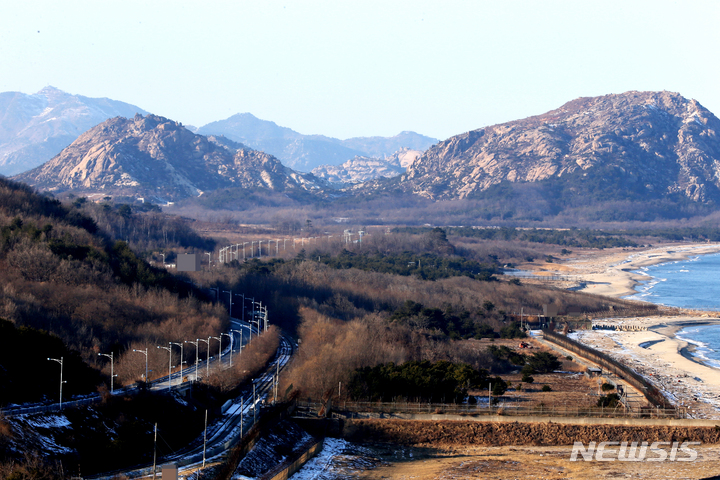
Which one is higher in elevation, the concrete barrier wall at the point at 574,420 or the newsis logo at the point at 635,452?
the concrete barrier wall at the point at 574,420

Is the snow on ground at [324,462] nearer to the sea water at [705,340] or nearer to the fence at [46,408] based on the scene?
the fence at [46,408]

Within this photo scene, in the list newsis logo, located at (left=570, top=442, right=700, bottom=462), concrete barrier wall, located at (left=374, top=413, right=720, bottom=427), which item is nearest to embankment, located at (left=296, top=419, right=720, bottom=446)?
concrete barrier wall, located at (left=374, top=413, right=720, bottom=427)

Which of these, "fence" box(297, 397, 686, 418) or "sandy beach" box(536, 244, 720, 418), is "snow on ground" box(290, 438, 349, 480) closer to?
"fence" box(297, 397, 686, 418)

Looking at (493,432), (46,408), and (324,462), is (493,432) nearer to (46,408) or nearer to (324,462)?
(324,462)

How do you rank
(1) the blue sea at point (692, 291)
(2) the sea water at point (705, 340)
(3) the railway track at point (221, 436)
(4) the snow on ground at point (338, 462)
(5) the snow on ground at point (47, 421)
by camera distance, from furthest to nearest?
(1) the blue sea at point (692, 291), (2) the sea water at point (705, 340), (4) the snow on ground at point (338, 462), (5) the snow on ground at point (47, 421), (3) the railway track at point (221, 436)

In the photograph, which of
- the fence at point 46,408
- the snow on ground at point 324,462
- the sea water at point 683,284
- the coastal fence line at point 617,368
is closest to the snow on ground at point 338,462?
the snow on ground at point 324,462

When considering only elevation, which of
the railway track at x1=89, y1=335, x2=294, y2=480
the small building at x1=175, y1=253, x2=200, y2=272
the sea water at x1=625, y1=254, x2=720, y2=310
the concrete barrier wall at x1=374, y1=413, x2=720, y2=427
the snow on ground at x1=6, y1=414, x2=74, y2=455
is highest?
the small building at x1=175, y1=253, x2=200, y2=272
